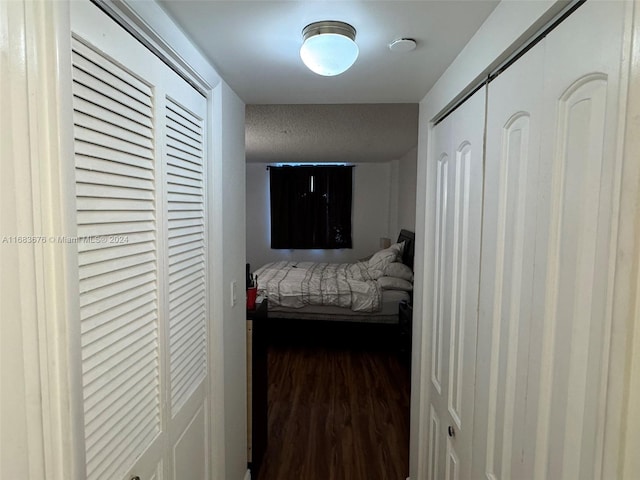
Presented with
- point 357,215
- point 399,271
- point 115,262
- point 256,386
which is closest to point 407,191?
point 357,215

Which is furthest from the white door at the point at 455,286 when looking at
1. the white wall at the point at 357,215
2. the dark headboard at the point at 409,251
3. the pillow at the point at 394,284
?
the white wall at the point at 357,215

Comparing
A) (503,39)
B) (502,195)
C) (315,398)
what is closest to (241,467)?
(315,398)

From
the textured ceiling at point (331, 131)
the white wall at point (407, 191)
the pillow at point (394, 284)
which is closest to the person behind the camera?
the textured ceiling at point (331, 131)

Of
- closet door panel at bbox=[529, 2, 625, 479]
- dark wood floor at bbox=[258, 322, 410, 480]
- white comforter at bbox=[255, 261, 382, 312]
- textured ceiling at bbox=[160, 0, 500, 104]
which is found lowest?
dark wood floor at bbox=[258, 322, 410, 480]

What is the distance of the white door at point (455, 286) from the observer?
123cm

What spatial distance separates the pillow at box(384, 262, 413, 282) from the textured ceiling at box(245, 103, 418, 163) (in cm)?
155

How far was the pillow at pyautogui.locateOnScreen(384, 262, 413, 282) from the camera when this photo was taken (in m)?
4.32

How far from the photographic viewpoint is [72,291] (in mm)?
670

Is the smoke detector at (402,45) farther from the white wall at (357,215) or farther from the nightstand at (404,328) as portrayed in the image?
the white wall at (357,215)

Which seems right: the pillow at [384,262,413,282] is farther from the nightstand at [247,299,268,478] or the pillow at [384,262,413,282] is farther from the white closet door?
the white closet door

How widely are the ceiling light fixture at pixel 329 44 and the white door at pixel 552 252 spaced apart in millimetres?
448

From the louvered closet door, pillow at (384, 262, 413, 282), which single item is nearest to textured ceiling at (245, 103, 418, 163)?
pillow at (384, 262, 413, 282)

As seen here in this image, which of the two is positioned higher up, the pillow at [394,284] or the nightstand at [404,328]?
the pillow at [394,284]

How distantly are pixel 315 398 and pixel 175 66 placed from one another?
2.83 m
